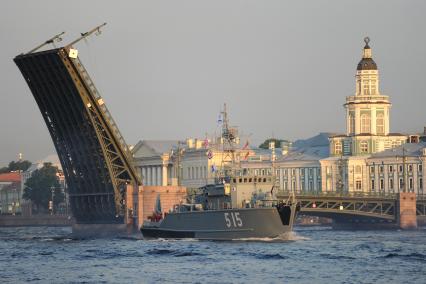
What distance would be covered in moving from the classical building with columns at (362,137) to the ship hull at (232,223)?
4942 centimetres

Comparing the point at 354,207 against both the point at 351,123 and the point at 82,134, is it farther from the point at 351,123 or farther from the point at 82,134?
the point at 351,123

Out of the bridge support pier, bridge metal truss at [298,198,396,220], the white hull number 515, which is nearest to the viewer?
the white hull number 515

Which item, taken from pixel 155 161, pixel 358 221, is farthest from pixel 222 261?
pixel 155 161

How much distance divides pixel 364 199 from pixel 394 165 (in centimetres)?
2691

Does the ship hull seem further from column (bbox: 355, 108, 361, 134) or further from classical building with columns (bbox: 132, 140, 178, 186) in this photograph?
classical building with columns (bbox: 132, 140, 178, 186)

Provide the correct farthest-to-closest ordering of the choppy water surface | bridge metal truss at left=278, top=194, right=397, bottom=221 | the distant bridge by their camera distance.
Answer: the distant bridge → bridge metal truss at left=278, top=194, right=397, bottom=221 → the choppy water surface

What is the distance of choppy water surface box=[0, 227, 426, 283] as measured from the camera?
52.0 metres

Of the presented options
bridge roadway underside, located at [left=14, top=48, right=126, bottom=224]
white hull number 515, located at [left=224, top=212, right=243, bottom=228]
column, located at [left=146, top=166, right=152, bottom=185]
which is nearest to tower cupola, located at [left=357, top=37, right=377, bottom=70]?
column, located at [left=146, top=166, right=152, bottom=185]

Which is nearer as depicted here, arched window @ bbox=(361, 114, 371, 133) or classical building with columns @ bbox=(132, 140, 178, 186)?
arched window @ bbox=(361, 114, 371, 133)

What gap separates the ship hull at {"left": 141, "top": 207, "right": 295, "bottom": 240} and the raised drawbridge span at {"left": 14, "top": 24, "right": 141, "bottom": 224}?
24.6ft

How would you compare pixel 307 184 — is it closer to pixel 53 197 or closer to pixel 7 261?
pixel 53 197

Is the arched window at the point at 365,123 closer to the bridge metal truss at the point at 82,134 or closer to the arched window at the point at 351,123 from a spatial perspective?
the arched window at the point at 351,123

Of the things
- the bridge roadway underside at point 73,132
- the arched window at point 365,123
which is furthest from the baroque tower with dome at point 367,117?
the bridge roadway underside at point 73,132

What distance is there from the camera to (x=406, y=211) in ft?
324
